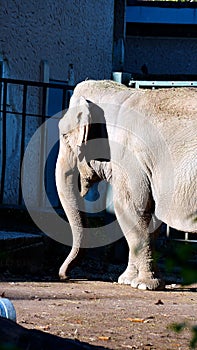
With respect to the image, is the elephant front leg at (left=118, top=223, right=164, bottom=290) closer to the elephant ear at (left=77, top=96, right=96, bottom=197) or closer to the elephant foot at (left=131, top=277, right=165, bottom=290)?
the elephant foot at (left=131, top=277, right=165, bottom=290)

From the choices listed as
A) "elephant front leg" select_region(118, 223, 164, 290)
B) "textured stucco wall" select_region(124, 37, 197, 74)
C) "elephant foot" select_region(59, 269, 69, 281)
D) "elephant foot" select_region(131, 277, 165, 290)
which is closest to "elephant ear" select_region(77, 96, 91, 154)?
"elephant front leg" select_region(118, 223, 164, 290)

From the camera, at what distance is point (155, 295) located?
25.0 ft

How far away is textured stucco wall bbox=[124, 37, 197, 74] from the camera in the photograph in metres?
20.9

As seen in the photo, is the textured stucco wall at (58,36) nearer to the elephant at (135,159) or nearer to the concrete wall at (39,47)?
the concrete wall at (39,47)

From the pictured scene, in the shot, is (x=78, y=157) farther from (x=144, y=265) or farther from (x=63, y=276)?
(x=144, y=265)

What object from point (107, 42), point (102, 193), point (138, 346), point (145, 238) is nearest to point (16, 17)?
point (102, 193)

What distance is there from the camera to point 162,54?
21.0 m

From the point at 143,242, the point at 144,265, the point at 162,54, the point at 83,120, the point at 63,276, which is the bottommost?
the point at 162,54

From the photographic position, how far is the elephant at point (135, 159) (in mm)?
7612

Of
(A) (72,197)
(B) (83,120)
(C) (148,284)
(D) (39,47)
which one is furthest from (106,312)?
(D) (39,47)

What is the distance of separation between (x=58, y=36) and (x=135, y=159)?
6423mm

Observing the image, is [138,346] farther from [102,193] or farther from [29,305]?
[102,193]

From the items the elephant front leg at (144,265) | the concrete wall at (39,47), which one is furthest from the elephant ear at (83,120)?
the concrete wall at (39,47)

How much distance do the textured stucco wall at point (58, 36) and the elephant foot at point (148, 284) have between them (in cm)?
485
